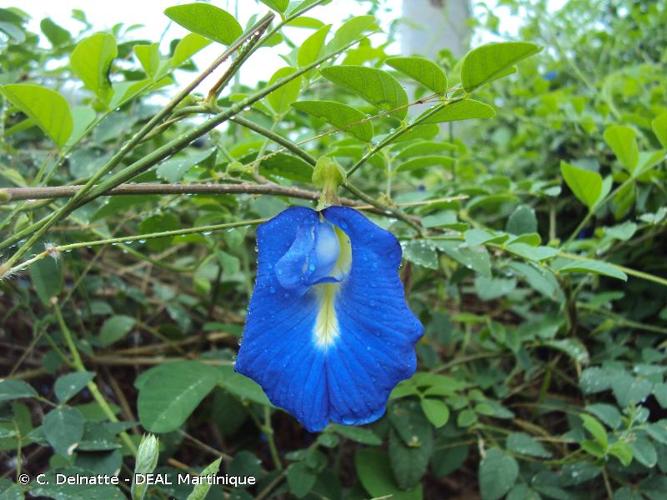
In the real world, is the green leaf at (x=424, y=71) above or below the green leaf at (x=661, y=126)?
above

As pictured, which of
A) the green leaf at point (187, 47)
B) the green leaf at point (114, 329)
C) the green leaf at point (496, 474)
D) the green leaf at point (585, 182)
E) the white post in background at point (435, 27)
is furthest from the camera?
the white post in background at point (435, 27)

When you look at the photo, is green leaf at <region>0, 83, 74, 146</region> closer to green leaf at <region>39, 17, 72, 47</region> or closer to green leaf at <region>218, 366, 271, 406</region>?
green leaf at <region>218, 366, 271, 406</region>

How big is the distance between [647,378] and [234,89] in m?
0.78

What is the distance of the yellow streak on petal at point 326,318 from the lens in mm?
596

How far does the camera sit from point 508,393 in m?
1.08

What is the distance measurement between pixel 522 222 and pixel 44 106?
0.66m

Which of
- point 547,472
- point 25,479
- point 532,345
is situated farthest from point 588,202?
point 25,479

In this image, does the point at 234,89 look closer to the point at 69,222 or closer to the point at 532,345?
the point at 69,222

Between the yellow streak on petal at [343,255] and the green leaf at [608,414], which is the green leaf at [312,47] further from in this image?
the green leaf at [608,414]

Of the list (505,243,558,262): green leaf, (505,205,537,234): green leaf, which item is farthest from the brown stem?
(505,205,537,234): green leaf

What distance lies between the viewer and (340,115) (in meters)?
0.69

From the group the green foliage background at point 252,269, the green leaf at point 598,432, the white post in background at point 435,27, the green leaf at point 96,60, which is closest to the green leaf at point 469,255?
the green foliage background at point 252,269

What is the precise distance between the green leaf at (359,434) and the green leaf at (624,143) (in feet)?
1.80

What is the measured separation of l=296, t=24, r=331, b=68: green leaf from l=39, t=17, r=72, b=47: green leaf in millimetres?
657
